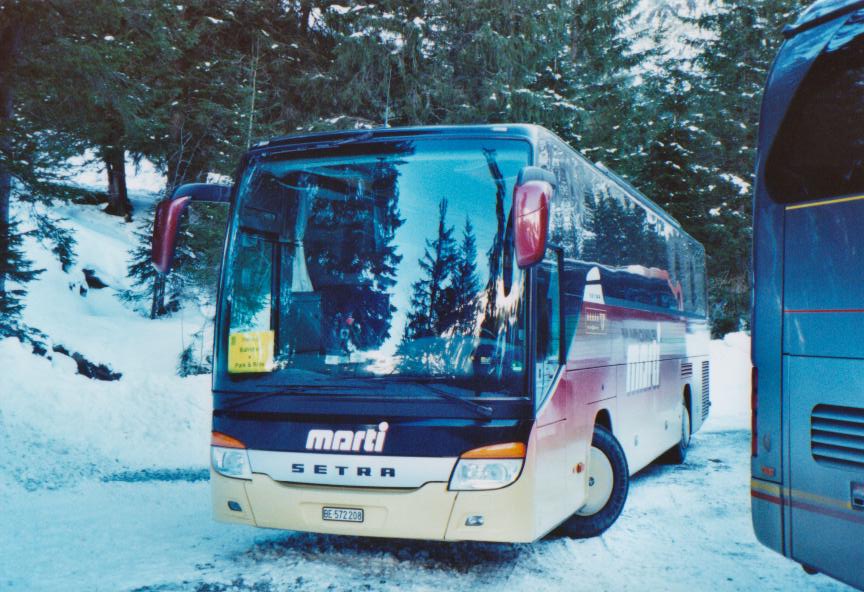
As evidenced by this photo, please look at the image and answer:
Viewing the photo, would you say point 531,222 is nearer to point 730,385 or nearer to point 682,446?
point 682,446

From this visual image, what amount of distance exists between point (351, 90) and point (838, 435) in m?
21.1

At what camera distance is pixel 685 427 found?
37.9 feet

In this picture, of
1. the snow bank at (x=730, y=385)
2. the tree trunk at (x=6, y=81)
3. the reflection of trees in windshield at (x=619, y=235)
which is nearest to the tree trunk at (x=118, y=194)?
the tree trunk at (x=6, y=81)

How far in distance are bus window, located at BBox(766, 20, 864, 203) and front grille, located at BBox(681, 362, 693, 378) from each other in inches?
283

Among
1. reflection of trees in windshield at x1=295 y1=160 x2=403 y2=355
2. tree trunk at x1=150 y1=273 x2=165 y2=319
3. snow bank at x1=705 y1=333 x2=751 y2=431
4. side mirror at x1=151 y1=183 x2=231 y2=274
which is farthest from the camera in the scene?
tree trunk at x1=150 y1=273 x2=165 y2=319

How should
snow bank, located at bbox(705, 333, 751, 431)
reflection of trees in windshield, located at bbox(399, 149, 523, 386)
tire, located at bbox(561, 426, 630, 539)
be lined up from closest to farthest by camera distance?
reflection of trees in windshield, located at bbox(399, 149, 523, 386)
tire, located at bbox(561, 426, 630, 539)
snow bank, located at bbox(705, 333, 751, 431)

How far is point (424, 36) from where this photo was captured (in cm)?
2381

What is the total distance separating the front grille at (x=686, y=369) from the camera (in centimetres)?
1150

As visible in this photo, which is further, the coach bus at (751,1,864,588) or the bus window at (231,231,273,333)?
the bus window at (231,231,273,333)

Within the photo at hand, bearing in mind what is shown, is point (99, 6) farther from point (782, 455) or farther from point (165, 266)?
point (782, 455)

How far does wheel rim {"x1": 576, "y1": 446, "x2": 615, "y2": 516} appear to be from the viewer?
7172mm

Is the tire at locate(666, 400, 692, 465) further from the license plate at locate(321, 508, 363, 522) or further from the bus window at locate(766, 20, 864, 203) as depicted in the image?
the bus window at locate(766, 20, 864, 203)

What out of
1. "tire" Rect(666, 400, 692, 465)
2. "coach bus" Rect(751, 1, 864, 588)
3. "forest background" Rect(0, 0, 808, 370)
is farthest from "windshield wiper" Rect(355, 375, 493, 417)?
"forest background" Rect(0, 0, 808, 370)

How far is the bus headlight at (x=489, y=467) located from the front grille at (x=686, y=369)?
6.89m
